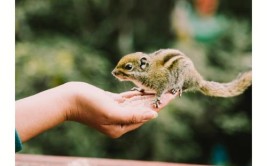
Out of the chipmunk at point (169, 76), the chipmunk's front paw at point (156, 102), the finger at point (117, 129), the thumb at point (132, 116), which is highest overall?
the chipmunk at point (169, 76)

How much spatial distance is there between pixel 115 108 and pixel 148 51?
240mm

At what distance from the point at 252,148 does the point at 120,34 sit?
65 cm

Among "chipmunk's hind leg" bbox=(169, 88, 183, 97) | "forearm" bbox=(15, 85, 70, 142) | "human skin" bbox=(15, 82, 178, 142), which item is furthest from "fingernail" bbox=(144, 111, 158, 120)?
"forearm" bbox=(15, 85, 70, 142)

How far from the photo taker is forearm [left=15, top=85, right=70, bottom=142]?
80.7 inches

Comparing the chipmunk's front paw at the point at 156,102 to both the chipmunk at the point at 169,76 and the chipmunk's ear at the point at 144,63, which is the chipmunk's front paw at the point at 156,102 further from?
the chipmunk's ear at the point at 144,63

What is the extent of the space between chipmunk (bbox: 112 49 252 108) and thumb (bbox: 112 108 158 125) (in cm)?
6

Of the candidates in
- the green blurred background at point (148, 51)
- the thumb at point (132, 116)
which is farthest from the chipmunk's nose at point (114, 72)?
the thumb at point (132, 116)

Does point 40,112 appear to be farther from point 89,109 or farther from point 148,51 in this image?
point 148,51

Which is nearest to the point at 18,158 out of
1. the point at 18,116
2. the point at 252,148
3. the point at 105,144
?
the point at 18,116

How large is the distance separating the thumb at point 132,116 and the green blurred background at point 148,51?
0.04 metres

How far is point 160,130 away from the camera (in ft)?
6.88

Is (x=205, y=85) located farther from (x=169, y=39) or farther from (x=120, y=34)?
(x=120, y=34)

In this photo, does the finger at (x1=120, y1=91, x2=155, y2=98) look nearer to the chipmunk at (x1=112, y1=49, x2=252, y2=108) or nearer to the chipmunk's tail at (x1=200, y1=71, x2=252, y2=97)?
the chipmunk at (x1=112, y1=49, x2=252, y2=108)

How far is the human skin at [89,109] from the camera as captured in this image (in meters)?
2.04
